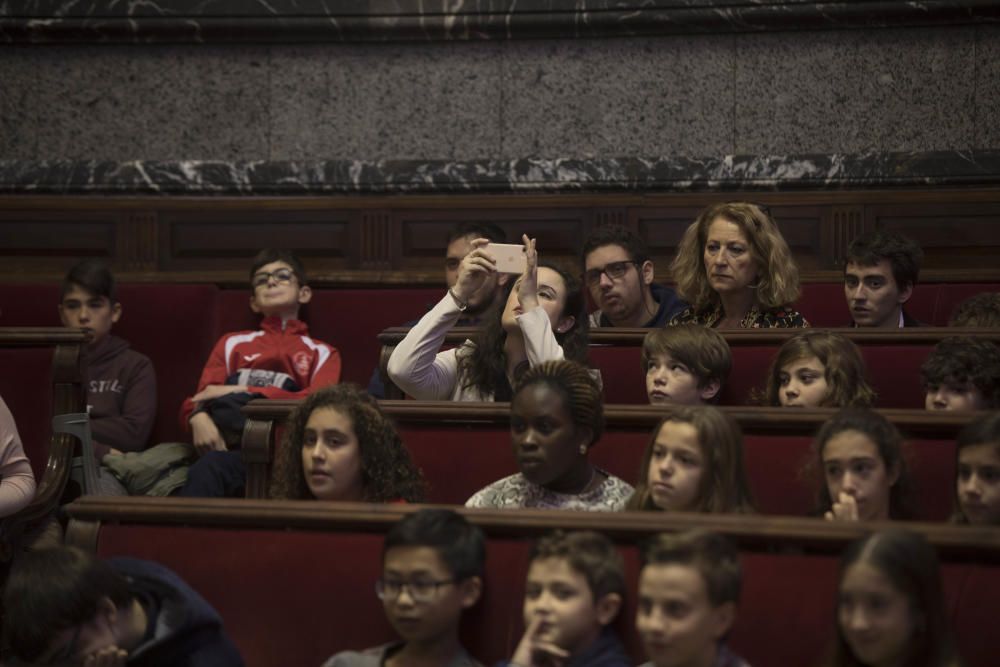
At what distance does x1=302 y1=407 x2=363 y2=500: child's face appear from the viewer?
4.77ft

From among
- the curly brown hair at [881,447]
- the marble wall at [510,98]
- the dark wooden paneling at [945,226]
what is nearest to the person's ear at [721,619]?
the curly brown hair at [881,447]

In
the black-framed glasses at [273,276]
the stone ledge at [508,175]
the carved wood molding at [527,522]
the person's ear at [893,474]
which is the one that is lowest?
the carved wood molding at [527,522]

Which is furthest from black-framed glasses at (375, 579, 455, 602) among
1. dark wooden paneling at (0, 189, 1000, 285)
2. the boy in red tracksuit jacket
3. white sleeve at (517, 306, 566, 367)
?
dark wooden paneling at (0, 189, 1000, 285)

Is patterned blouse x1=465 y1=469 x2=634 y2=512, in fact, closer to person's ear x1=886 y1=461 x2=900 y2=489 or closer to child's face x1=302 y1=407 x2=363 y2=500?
child's face x1=302 y1=407 x2=363 y2=500

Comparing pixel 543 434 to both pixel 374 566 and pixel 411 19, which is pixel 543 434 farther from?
pixel 411 19

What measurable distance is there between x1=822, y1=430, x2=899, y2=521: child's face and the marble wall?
1415 millimetres

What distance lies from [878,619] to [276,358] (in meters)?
1.35

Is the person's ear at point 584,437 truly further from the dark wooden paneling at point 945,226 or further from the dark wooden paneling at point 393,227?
the dark wooden paneling at point 945,226

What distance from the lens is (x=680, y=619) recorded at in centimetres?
104

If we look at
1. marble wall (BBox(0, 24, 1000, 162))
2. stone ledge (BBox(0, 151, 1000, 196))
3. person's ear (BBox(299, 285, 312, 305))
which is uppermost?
marble wall (BBox(0, 24, 1000, 162))

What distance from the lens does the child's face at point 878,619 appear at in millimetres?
1023

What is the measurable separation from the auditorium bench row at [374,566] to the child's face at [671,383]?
0.48 m

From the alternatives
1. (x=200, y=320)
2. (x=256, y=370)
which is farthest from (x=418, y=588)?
(x=200, y=320)

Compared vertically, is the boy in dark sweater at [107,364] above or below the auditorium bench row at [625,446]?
above
